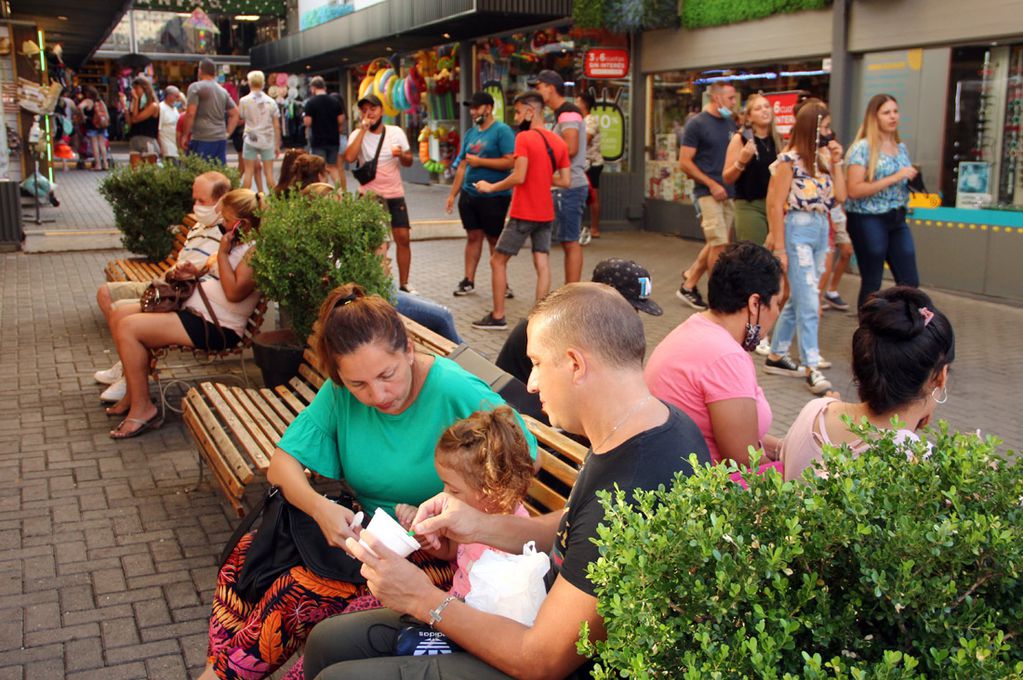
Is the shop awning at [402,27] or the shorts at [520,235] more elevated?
the shop awning at [402,27]

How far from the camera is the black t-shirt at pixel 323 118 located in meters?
16.0

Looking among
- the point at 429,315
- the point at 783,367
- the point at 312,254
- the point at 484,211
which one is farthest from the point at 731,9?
the point at 312,254

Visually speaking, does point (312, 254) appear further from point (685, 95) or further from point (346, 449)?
point (685, 95)

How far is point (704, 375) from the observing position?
3.57 metres

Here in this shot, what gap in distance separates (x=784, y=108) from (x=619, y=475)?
11090 mm

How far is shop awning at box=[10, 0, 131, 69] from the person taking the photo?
1666 cm

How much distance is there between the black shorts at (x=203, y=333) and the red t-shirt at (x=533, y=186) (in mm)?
3579

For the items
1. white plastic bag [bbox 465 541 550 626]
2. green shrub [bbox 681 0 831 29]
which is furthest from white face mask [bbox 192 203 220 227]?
green shrub [bbox 681 0 831 29]

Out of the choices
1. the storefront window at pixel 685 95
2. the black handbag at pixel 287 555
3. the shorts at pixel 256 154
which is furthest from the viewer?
the shorts at pixel 256 154

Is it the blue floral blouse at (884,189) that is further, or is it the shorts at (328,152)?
the shorts at (328,152)

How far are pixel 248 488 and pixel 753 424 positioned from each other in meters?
2.85

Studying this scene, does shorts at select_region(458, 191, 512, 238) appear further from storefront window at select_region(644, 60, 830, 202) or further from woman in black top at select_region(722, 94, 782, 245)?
storefront window at select_region(644, 60, 830, 202)

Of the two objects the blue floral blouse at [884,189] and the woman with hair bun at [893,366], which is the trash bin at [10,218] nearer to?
the blue floral blouse at [884,189]

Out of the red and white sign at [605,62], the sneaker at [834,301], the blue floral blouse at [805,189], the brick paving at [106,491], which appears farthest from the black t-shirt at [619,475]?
the red and white sign at [605,62]
